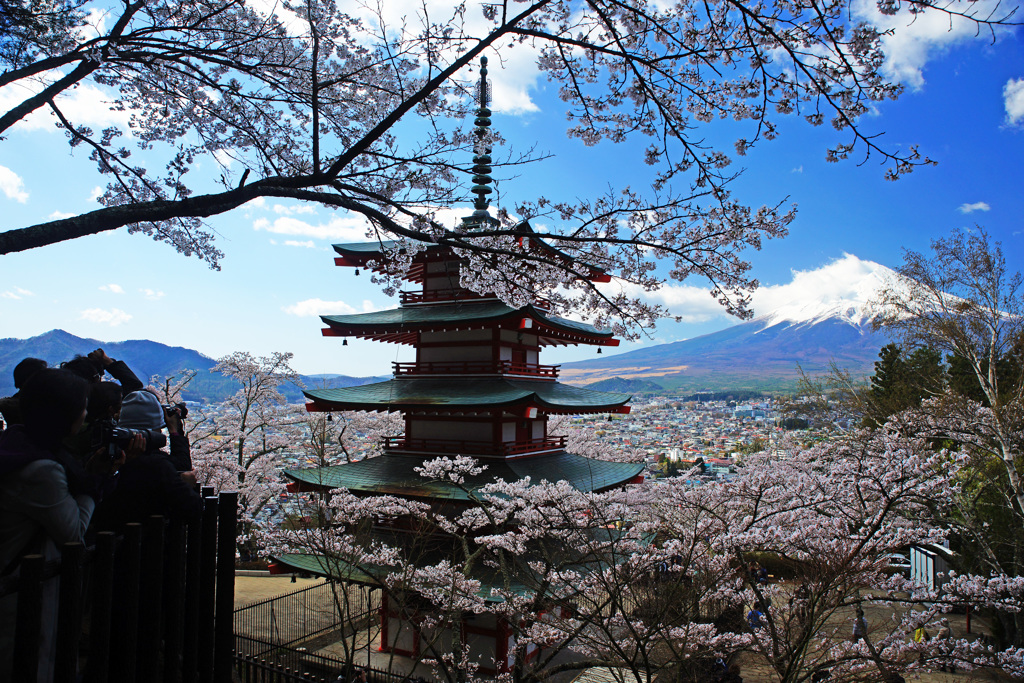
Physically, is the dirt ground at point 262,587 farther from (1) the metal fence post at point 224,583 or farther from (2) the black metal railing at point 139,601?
(2) the black metal railing at point 139,601

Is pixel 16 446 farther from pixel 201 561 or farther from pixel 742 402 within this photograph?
pixel 742 402

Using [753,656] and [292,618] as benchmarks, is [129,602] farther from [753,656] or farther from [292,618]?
[753,656]

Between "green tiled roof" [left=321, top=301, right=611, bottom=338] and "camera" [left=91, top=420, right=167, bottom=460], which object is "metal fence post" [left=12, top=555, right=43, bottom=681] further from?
"green tiled roof" [left=321, top=301, right=611, bottom=338]

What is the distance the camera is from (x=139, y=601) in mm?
2109

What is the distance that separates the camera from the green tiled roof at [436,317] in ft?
31.5

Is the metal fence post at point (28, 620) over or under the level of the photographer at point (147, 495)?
under

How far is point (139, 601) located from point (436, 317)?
8023 mm

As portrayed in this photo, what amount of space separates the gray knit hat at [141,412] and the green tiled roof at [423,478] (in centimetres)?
624

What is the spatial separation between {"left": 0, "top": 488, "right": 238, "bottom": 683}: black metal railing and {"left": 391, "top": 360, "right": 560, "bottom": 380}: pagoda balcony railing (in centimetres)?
753

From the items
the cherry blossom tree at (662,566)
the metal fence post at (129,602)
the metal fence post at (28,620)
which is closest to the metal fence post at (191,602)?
the metal fence post at (129,602)

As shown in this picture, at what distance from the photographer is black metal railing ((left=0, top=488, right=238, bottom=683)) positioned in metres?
1.59

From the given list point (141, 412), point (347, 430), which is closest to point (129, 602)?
point (141, 412)

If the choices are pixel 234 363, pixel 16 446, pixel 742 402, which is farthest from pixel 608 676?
pixel 742 402

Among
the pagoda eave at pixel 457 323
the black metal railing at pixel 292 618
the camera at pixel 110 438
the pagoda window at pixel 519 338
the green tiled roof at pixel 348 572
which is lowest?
the black metal railing at pixel 292 618
